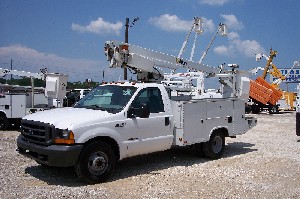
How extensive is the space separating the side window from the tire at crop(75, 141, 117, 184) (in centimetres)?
127

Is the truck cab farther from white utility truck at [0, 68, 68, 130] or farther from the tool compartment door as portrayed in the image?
white utility truck at [0, 68, 68, 130]

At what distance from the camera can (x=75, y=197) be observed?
5688mm

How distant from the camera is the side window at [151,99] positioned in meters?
7.45

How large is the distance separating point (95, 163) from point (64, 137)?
0.80m

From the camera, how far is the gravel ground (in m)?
6.00

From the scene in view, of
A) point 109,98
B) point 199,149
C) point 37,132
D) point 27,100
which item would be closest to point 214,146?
point 199,149

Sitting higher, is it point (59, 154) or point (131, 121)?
point (131, 121)

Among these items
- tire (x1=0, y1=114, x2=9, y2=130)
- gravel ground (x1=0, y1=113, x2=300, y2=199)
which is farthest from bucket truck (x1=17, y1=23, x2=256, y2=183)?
tire (x1=0, y1=114, x2=9, y2=130)

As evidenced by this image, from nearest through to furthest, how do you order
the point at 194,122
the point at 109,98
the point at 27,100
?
the point at 109,98, the point at 194,122, the point at 27,100

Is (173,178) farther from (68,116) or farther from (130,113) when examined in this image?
(68,116)

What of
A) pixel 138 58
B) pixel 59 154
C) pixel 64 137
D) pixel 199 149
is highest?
pixel 138 58

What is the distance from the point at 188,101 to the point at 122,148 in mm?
2187

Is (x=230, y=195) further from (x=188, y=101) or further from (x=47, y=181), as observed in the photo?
(x=47, y=181)

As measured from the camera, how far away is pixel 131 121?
23.2 ft
